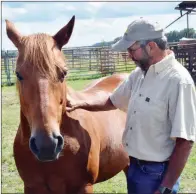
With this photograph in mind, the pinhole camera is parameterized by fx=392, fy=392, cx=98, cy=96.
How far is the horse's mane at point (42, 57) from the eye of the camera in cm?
269

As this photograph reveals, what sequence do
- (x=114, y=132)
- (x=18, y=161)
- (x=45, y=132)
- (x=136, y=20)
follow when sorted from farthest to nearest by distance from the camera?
(x=114, y=132), (x=18, y=161), (x=136, y=20), (x=45, y=132)

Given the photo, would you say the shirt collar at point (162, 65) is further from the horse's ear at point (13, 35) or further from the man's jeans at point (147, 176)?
the horse's ear at point (13, 35)

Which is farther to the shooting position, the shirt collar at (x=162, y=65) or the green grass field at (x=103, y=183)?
the green grass field at (x=103, y=183)

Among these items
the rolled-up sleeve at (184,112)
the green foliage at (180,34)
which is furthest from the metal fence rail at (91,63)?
the rolled-up sleeve at (184,112)

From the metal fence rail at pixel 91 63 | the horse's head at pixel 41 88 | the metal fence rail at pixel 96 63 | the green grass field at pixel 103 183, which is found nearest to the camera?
the horse's head at pixel 41 88

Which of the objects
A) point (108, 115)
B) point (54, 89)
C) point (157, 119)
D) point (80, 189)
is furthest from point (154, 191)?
point (108, 115)

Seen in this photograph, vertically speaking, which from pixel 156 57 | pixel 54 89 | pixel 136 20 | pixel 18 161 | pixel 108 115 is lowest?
pixel 18 161

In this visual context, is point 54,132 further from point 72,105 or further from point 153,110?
point 72,105

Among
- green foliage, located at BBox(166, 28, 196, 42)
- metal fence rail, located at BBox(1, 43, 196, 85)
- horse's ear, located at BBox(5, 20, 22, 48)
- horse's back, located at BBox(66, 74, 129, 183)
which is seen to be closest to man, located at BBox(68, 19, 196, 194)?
horse's back, located at BBox(66, 74, 129, 183)

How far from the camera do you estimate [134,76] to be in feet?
9.73

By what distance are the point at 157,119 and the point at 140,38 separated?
1.76 feet

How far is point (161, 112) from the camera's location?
2510mm

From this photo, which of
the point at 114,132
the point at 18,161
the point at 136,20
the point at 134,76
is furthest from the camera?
the point at 114,132

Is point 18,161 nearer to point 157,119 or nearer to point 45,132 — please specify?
point 45,132
